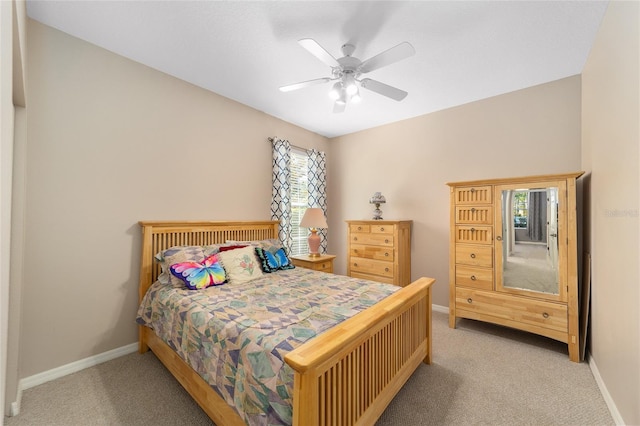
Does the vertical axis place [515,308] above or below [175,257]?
below

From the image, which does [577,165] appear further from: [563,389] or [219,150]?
[219,150]

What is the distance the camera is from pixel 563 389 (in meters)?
2.10

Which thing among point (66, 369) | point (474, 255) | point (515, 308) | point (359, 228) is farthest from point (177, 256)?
point (515, 308)

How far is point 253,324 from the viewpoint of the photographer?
1.65 meters

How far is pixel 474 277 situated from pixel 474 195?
94cm

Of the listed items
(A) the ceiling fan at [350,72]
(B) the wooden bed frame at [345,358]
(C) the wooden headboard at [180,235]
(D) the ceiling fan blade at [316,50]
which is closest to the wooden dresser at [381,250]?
(B) the wooden bed frame at [345,358]

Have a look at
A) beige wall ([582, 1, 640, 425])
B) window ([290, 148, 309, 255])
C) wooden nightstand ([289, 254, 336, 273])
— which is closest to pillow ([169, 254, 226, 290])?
wooden nightstand ([289, 254, 336, 273])

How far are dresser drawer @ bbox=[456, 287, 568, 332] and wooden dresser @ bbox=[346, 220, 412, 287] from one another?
873 mm

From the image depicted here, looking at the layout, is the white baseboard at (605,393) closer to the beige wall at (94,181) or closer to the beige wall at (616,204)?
the beige wall at (616,204)

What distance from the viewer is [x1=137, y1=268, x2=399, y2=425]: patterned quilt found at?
4.40 ft

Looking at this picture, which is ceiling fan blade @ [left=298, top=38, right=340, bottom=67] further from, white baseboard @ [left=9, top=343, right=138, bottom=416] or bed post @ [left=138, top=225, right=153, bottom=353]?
white baseboard @ [left=9, top=343, right=138, bottom=416]

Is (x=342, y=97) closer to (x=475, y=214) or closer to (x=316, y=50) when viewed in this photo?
(x=316, y=50)

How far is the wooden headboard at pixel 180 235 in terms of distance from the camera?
8.75ft

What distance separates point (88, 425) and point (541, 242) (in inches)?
157
